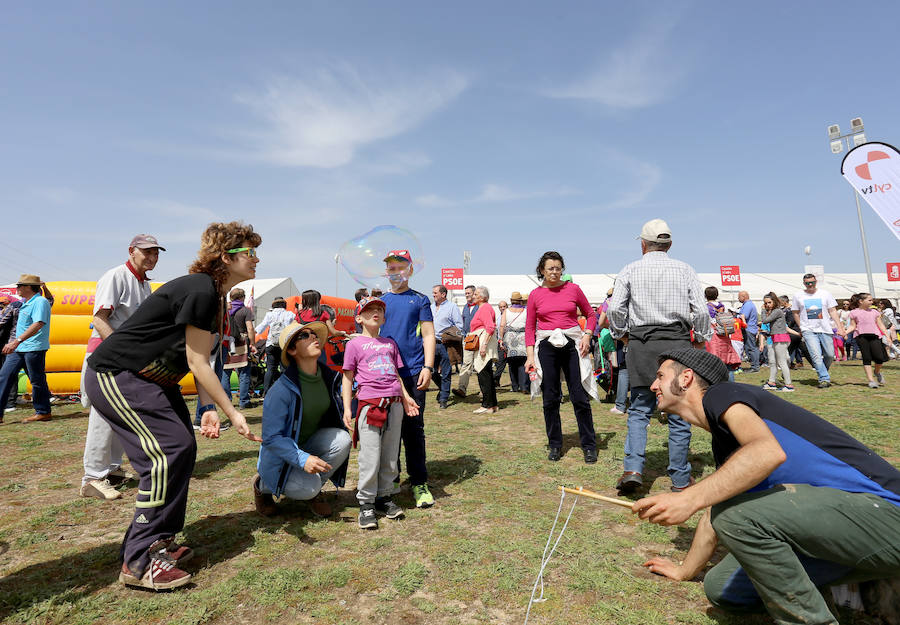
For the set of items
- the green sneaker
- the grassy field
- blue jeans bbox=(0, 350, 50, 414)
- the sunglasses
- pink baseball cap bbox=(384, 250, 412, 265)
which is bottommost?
the grassy field

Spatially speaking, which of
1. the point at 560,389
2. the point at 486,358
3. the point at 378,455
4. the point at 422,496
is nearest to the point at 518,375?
the point at 486,358

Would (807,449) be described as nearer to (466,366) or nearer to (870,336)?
(466,366)

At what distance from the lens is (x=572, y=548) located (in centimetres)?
309

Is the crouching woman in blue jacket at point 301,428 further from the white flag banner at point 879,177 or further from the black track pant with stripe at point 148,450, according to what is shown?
the white flag banner at point 879,177

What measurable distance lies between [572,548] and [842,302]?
18.2 meters

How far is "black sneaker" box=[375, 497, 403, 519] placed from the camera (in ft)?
12.1

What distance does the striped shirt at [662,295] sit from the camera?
4.04 m

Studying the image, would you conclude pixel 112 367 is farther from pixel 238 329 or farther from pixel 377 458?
pixel 238 329

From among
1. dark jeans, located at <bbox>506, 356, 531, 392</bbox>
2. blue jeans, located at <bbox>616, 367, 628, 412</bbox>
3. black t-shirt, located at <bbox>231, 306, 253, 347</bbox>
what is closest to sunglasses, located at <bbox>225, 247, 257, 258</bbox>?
black t-shirt, located at <bbox>231, 306, 253, 347</bbox>

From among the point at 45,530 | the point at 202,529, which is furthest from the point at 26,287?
the point at 202,529

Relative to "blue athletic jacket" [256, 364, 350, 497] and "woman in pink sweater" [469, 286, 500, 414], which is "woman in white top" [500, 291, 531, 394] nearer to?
"woman in pink sweater" [469, 286, 500, 414]

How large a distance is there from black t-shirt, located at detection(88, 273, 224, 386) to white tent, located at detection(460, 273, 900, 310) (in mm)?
21920

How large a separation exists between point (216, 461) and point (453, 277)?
70.5ft

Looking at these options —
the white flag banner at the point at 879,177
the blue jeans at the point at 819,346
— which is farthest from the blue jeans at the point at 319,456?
the blue jeans at the point at 819,346
